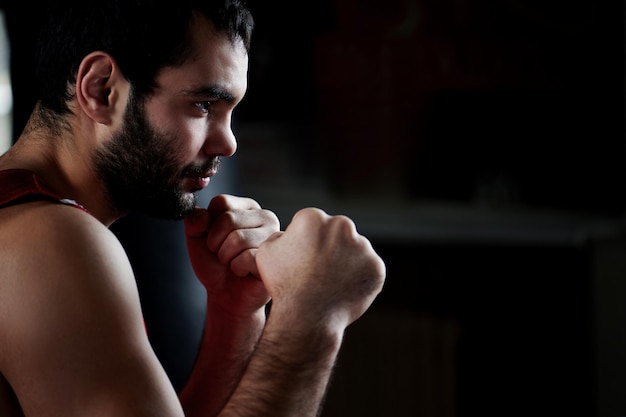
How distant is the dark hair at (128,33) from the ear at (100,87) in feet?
0.04

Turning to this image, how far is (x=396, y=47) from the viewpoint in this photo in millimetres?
2807

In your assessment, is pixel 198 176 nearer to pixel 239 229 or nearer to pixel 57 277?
pixel 239 229

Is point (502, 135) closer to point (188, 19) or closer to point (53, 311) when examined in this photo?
point (188, 19)

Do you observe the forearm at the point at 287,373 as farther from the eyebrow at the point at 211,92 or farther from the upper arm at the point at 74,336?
the eyebrow at the point at 211,92

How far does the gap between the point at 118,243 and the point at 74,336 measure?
131 millimetres

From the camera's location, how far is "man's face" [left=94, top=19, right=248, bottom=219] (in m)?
1.04

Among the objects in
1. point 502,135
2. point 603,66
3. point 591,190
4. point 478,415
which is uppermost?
point 603,66

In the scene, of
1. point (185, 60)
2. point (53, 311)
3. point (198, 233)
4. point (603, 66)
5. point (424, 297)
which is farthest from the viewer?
point (424, 297)

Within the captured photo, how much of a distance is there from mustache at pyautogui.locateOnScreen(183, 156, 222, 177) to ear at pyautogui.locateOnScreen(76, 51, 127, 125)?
0.39 feet

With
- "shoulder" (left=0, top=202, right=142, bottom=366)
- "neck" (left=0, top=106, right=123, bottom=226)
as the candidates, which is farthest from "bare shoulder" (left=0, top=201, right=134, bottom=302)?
"neck" (left=0, top=106, right=123, bottom=226)

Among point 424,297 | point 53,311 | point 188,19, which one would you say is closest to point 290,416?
point 53,311

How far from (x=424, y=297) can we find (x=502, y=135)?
0.60 meters

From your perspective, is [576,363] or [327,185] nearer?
[576,363]

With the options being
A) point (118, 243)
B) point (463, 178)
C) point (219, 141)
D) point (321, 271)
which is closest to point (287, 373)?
point (321, 271)
